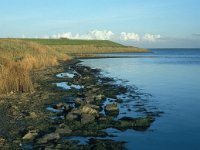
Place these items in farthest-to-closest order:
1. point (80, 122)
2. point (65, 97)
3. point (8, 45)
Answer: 1. point (8, 45)
2. point (65, 97)
3. point (80, 122)

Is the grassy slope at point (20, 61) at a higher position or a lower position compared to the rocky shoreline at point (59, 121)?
higher

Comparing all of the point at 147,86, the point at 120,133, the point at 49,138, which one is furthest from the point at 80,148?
the point at 147,86

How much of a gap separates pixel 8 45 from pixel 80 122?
1408 inches

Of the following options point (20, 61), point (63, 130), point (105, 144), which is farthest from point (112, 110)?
point (20, 61)

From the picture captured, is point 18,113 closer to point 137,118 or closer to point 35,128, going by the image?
point 35,128


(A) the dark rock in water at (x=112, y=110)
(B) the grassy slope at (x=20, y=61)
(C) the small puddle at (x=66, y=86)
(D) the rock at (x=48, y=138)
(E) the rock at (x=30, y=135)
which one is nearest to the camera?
(D) the rock at (x=48, y=138)

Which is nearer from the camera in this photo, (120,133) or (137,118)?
(120,133)

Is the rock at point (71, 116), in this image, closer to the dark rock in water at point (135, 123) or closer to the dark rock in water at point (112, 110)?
the dark rock in water at point (135, 123)

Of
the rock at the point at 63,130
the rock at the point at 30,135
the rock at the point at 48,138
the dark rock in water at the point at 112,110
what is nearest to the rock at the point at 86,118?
the rock at the point at 63,130

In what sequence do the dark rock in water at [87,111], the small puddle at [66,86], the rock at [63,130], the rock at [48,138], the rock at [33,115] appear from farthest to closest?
the small puddle at [66,86] → the dark rock in water at [87,111] → the rock at [33,115] → the rock at [63,130] → the rock at [48,138]

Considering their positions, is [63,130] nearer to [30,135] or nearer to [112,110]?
[30,135]

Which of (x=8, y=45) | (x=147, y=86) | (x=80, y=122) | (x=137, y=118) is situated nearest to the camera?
(x=80, y=122)

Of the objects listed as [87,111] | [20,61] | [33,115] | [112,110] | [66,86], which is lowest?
[66,86]

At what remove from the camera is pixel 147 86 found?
30.1m
